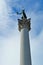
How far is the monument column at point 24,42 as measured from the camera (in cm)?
2514

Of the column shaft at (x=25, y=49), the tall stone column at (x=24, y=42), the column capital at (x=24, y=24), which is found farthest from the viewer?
the column capital at (x=24, y=24)

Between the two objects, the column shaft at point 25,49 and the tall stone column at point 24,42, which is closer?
the column shaft at point 25,49

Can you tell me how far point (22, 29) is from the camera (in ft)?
97.1

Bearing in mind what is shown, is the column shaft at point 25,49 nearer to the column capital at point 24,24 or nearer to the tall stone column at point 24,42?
the tall stone column at point 24,42

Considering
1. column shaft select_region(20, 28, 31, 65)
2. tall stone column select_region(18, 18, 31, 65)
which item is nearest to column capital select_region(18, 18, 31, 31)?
tall stone column select_region(18, 18, 31, 65)

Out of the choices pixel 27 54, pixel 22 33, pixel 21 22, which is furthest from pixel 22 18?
pixel 27 54

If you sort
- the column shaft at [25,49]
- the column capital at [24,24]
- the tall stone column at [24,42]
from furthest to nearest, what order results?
the column capital at [24,24], the tall stone column at [24,42], the column shaft at [25,49]

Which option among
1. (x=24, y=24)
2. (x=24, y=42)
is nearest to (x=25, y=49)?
(x=24, y=42)

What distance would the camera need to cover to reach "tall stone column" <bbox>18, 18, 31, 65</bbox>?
25.1 meters

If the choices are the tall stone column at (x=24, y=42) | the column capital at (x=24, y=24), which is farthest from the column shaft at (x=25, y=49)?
the column capital at (x=24, y=24)

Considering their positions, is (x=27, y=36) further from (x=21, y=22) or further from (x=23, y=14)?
(x=23, y=14)

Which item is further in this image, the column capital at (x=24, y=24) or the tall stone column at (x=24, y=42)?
the column capital at (x=24, y=24)

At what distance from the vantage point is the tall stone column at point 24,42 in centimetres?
2514

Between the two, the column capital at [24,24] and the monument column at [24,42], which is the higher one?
the column capital at [24,24]
